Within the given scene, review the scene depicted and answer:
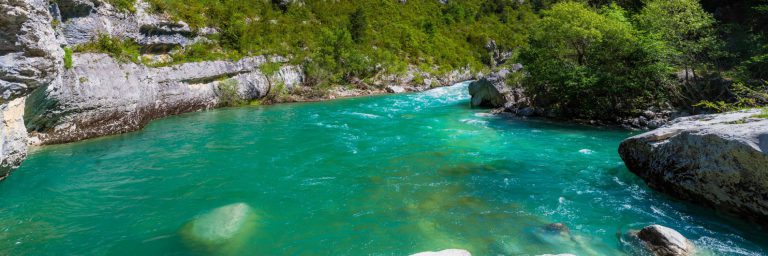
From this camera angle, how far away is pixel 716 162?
8.55m

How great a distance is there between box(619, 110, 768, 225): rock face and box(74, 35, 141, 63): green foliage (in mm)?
25265

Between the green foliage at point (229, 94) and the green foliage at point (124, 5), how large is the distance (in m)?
8.43

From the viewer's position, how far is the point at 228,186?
11.3 m

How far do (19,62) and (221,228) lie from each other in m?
6.30

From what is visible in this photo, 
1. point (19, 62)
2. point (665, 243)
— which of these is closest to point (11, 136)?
point (19, 62)

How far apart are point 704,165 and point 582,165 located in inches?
174

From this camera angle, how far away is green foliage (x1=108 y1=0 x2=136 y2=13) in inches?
977

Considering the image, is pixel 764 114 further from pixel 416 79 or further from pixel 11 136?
pixel 416 79

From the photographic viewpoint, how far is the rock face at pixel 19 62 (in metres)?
8.80

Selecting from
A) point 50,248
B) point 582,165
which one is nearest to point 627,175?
point 582,165

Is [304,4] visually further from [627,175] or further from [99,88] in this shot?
[627,175]

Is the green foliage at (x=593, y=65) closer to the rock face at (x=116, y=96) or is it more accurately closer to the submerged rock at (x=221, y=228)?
the submerged rock at (x=221, y=228)

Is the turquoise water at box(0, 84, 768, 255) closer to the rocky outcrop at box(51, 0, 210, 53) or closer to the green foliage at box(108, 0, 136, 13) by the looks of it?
the rocky outcrop at box(51, 0, 210, 53)

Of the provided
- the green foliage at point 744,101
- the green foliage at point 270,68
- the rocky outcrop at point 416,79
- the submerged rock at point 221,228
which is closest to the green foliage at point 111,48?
the green foliage at point 270,68
